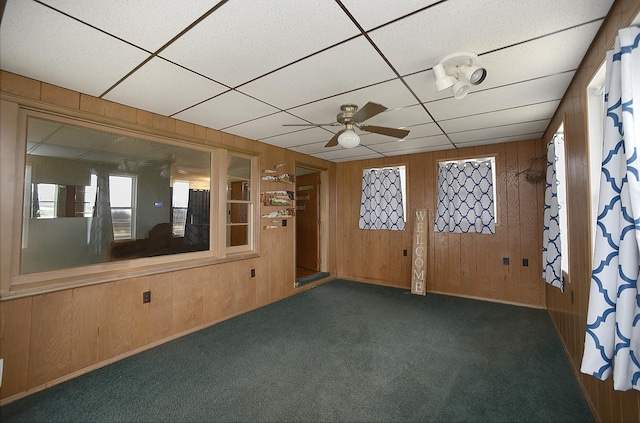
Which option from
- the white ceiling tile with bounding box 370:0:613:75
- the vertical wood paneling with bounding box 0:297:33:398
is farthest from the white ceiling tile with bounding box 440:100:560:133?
the vertical wood paneling with bounding box 0:297:33:398

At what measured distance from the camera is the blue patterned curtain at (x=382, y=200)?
4720mm

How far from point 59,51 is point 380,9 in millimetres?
1984

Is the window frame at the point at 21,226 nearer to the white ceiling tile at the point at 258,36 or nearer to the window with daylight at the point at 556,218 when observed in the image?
the white ceiling tile at the point at 258,36

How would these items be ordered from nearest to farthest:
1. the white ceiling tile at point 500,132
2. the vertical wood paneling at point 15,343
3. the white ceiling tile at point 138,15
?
the white ceiling tile at point 138,15 → the vertical wood paneling at point 15,343 → the white ceiling tile at point 500,132

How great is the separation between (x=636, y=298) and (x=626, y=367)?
0.30 m

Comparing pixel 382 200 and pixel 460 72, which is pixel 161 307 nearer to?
pixel 460 72

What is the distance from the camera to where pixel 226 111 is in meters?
2.71

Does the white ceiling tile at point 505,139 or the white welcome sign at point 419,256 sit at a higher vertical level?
the white ceiling tile at point 505,139

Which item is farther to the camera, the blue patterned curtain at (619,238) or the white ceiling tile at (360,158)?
the white ceiling tile at (360,158)

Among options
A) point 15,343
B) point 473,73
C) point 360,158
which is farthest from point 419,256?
point 15,343

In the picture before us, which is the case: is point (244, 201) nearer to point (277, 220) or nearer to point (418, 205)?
point (277, 220)

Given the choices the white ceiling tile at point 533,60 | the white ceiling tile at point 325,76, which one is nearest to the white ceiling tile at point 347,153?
the white ceiling tile at point 325,76

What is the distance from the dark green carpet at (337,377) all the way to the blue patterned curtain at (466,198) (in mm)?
1384

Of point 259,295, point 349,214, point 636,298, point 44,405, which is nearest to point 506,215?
point 349,214
